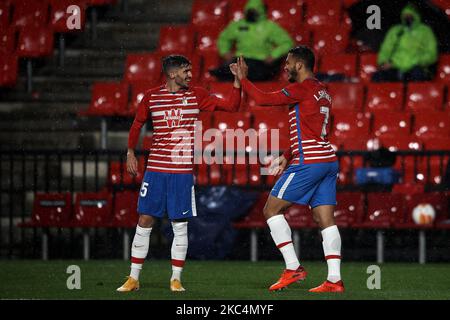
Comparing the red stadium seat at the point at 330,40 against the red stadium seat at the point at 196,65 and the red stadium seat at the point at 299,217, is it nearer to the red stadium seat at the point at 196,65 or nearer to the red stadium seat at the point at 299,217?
the red stadium seat at the point at 196,65

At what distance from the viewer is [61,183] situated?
48.3 ft

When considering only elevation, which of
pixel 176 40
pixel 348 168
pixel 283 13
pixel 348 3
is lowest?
pixel 348 168

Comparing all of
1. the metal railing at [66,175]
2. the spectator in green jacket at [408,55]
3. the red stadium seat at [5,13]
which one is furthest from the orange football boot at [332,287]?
the red stadium seat at [5,13]

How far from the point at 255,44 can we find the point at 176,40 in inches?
52.6

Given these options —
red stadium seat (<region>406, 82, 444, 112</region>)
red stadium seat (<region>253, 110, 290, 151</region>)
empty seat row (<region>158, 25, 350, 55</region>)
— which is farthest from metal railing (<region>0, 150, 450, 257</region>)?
empty seat row (<region>158, 25, 350, 55</region>)

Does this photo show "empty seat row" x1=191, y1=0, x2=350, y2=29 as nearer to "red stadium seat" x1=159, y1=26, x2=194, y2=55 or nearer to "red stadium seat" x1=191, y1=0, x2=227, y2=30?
"red stadium seat" x1=191, y1=0, x2=227, y2=30

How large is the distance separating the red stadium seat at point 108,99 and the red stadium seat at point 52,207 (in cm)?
182

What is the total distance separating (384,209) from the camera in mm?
13164

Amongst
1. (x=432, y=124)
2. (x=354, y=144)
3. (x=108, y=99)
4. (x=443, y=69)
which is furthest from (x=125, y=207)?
(x=443, y=69)

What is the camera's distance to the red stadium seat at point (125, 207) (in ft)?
43.7

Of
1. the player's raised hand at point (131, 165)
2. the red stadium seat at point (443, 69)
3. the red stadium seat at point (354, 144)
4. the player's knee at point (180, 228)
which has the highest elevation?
the red stadium seat at point (443, 69)

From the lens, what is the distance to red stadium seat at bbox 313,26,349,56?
16.1 meters

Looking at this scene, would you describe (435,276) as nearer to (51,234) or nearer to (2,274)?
(2,274)

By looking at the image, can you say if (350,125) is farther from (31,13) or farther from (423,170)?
(31,13)
